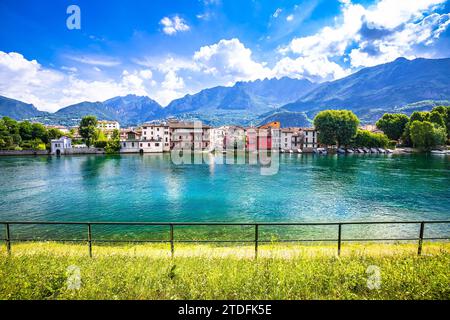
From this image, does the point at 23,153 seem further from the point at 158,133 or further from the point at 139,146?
the point at 158,133

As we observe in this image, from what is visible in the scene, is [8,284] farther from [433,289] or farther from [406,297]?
[433,289]

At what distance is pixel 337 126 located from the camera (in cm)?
9650

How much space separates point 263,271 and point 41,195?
32378 mm

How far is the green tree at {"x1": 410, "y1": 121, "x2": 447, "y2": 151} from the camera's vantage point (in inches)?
3447

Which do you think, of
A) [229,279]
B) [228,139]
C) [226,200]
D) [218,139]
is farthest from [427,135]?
[229,279]

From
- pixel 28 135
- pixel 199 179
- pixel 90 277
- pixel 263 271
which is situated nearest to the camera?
pixel 90 277

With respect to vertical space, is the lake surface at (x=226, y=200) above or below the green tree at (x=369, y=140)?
below

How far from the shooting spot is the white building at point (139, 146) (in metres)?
100

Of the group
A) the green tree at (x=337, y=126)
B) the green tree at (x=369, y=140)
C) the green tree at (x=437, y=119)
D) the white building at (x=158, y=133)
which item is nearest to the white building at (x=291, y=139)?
the green tree at (x=337, y=126)

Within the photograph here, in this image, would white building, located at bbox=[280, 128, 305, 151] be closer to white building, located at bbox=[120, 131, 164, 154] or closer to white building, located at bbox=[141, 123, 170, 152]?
white building, located at bbox=[141, 123, 170, 152]

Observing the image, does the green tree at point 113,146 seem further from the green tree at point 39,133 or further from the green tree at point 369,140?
the green tree at point 369,140

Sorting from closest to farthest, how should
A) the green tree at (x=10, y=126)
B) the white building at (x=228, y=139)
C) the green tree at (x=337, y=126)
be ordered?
the green tree at (x=337, y=126)
the green tree at (x=10, y=126)
the white building at (x=228, y=139)
